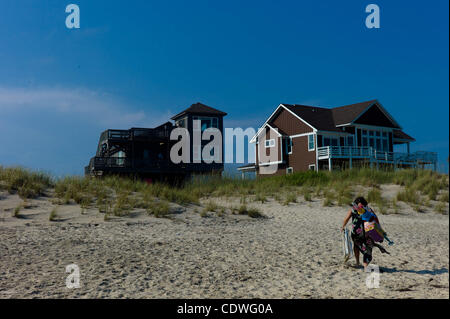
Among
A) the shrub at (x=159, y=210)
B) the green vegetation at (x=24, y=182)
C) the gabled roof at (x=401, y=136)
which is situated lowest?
the shrub at (x=159, y=210)

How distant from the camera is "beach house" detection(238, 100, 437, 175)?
33656 mm

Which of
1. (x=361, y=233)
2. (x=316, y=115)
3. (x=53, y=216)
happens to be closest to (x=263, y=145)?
(x=316, y=115)

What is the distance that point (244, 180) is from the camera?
22.6m

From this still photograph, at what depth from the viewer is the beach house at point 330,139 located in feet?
110

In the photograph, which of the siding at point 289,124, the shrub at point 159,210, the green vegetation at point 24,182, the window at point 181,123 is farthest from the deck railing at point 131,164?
the shrub at point 159,210

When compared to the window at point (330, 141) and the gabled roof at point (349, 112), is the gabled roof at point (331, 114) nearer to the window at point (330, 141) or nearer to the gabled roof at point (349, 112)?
the gabled roof at point (349, 112)

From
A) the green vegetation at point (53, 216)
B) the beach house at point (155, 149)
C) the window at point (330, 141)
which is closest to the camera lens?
the green vegetation at point (53, 216)

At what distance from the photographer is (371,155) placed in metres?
33.3

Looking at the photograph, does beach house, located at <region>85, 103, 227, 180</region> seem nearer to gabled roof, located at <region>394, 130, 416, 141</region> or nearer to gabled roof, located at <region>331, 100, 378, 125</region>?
gabled roof, located at <region>331, 100, 378, 125</region>

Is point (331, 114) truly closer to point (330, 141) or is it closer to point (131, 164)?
point (330, 141)
